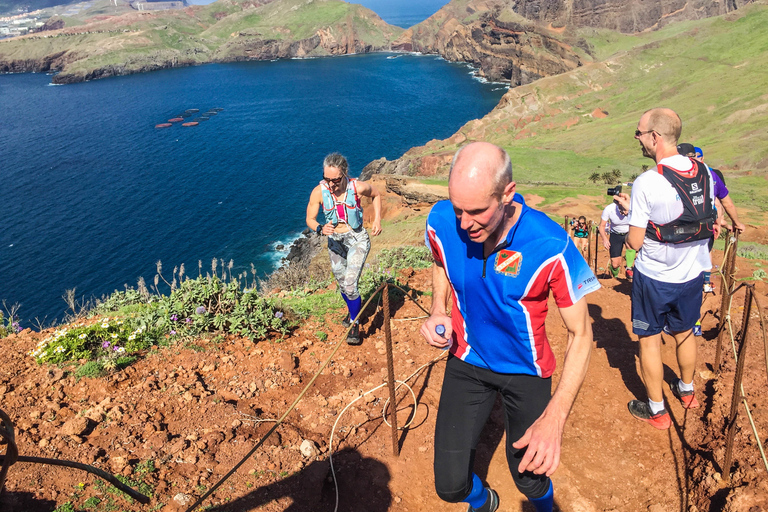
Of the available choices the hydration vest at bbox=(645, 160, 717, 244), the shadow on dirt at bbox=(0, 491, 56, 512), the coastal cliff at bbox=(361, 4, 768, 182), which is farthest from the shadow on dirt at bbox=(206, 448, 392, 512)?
the coastal cliff at bbox=(361, 4, 768, 182)

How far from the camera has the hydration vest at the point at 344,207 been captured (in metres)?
6.12

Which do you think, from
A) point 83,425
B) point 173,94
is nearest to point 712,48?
point 83,425

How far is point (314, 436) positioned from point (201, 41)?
148540 mm

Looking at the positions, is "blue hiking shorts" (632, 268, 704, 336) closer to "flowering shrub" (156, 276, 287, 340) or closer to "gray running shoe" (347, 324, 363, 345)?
"gray running shoe" (347, 324, 363, 345)

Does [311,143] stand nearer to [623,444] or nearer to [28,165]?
[28,165]

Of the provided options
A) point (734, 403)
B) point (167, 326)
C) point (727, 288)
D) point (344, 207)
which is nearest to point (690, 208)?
point (734, 403)

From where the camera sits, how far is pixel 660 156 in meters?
4.09

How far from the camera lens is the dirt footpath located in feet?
12.5

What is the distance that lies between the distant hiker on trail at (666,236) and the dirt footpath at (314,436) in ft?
2.47

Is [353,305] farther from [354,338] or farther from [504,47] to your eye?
[504,47]

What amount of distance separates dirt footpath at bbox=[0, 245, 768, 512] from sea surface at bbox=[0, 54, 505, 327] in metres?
26.3

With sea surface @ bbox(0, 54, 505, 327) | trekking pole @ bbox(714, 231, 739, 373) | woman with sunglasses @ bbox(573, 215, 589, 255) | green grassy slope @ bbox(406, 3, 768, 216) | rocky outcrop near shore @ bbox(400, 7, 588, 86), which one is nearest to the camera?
trekking pole @ bbox(714, 231, 739, 373)

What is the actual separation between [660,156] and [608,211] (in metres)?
3.80

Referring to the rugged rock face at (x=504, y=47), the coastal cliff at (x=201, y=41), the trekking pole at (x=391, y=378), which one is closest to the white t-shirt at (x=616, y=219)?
the trekking pole at (x=391, y=378)
